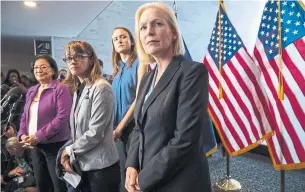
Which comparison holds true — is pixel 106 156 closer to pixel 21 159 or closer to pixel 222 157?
pixel 21 159

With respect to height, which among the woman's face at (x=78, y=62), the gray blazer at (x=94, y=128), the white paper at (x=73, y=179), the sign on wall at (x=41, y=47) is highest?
the sign on wall at (x=41, y=47)

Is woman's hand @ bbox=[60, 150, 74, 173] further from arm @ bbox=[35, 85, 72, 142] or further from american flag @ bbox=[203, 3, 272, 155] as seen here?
american flag @ bbox=[203, 3, 272, 155]

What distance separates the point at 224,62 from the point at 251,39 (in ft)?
5.90

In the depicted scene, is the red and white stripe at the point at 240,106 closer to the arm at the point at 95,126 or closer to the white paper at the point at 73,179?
the arm at the point at 95,126

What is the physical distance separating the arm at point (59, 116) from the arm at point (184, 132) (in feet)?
3.92

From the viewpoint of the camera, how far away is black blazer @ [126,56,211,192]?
89cm

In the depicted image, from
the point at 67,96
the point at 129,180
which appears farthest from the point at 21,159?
the point at 129,180

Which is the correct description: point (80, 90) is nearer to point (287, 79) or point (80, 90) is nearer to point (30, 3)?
point (287, 79)

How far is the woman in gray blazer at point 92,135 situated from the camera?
56.6 inches

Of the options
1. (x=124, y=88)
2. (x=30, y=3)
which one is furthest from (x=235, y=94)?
(x=30, y=3)

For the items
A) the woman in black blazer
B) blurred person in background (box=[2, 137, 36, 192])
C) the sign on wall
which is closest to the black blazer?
the woman in black blazer

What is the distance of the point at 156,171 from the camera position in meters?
0.89

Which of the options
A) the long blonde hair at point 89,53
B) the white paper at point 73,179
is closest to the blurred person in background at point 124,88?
the long blonde hair at point 89,53

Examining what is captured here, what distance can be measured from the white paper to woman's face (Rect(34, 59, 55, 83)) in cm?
93
